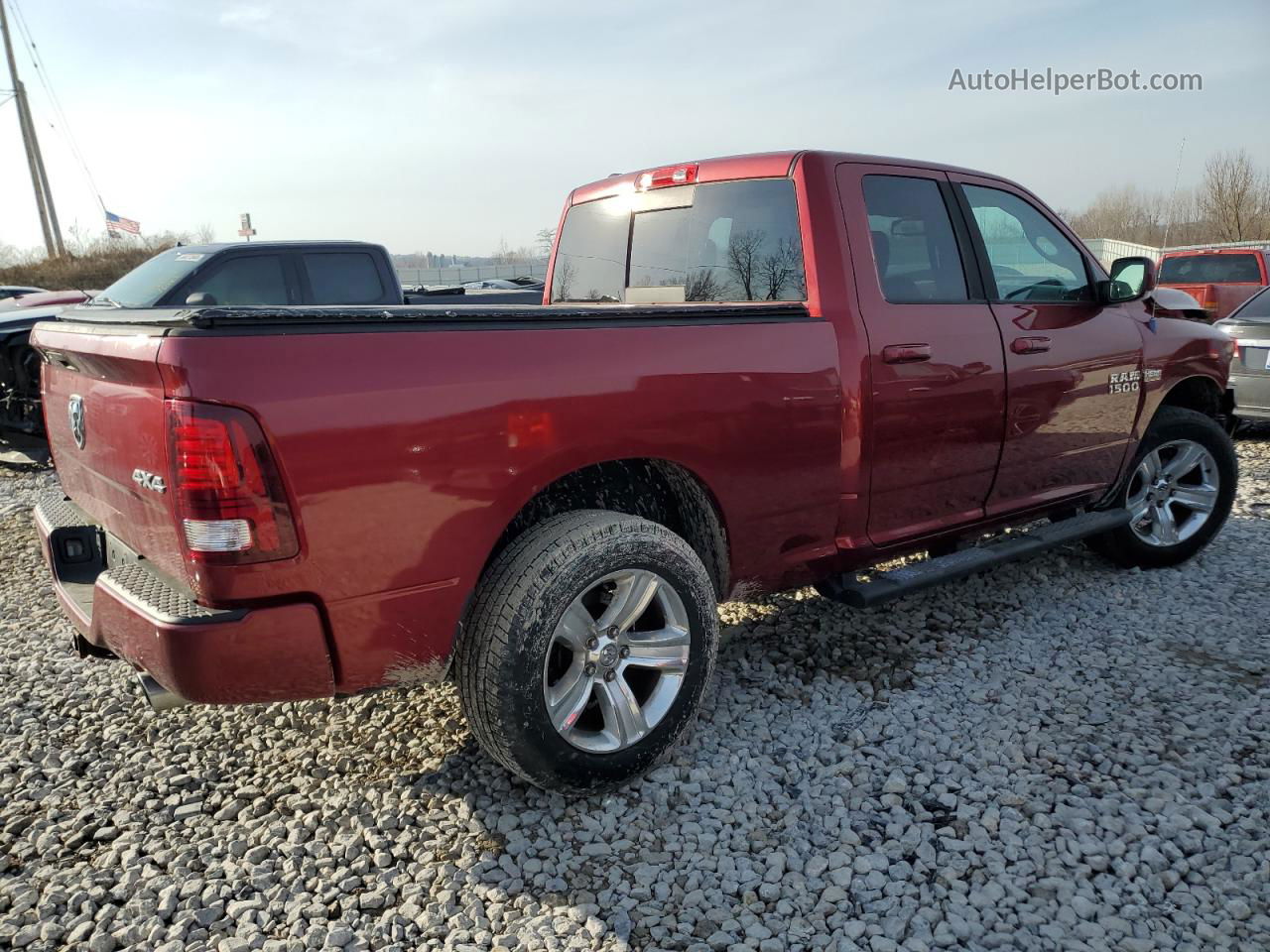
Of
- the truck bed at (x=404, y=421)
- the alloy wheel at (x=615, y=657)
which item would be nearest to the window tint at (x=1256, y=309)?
the truck bed at (x=404, y=421)

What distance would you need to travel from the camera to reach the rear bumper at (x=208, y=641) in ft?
6.81

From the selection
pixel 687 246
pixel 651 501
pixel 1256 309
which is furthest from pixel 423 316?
pixel 1256 309

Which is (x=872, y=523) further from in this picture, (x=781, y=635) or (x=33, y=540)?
(x=33, y=540)

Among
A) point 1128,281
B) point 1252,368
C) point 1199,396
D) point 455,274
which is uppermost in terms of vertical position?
point 455,274

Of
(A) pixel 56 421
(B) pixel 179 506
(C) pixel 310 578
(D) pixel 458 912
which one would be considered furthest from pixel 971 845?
(A) pixel 56 421

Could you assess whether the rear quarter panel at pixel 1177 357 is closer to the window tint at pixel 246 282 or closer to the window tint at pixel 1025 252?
the window tint at pixel 1025 252

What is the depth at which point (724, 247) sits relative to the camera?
3.41 metres

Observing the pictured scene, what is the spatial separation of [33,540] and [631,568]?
4842mm

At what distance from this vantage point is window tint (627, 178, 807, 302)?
321 cm

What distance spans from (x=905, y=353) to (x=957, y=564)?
36.4 inches

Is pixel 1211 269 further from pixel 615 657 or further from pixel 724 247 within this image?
pixel 615 657

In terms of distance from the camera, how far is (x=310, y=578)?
213cm

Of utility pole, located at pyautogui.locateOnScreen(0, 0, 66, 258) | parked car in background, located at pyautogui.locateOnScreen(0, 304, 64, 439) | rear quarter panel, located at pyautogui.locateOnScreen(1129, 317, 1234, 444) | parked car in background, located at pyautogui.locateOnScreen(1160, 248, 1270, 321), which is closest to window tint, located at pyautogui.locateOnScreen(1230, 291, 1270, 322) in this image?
parked car in background, located at pyautogui.locateOnScreen(1160, 248, 1270, 321)

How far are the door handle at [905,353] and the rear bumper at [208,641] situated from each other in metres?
2.11
